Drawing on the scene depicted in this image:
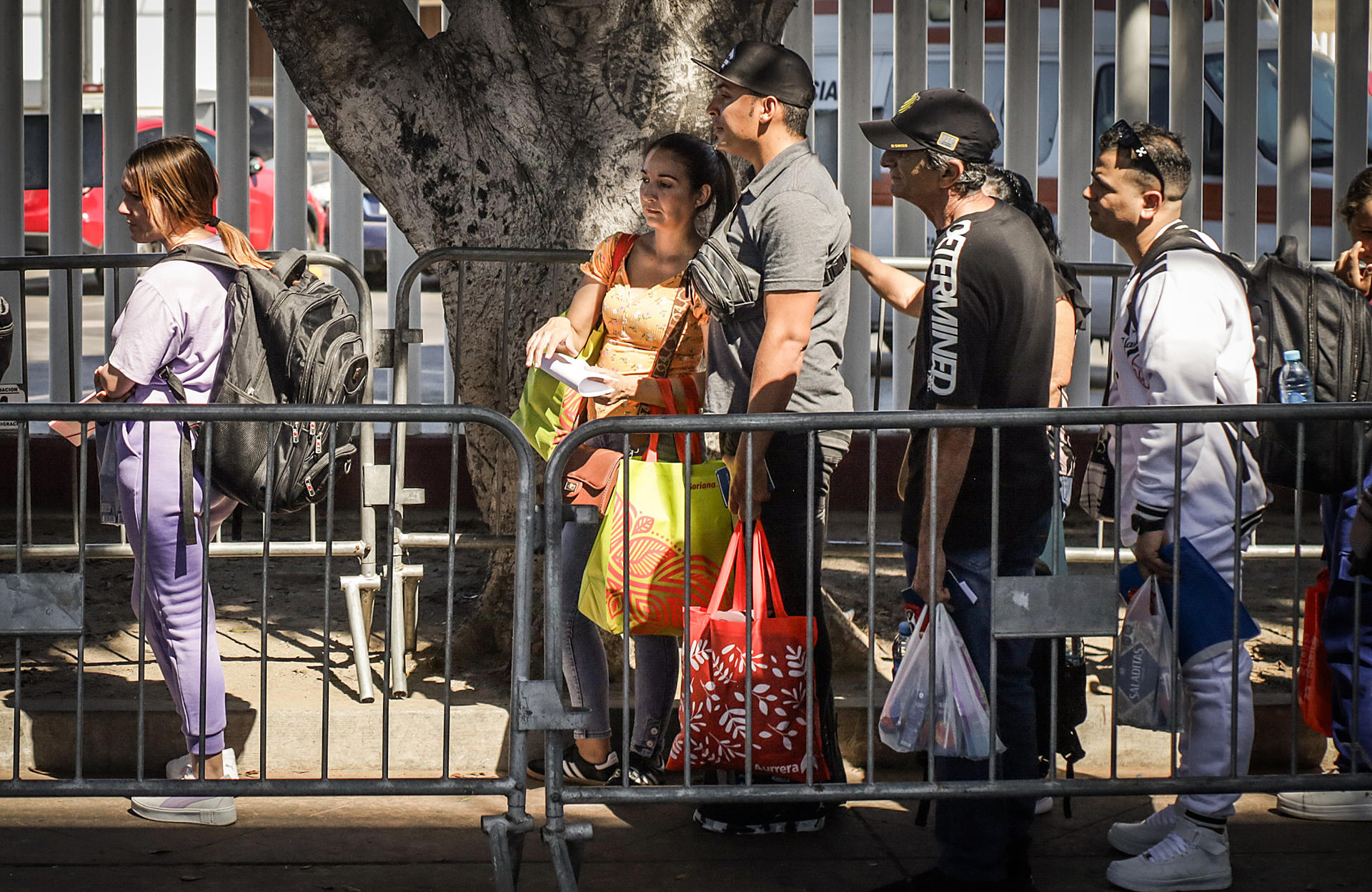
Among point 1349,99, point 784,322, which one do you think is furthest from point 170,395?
point 1349,99

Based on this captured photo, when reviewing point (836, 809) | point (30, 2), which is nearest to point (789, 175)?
point (836, 809)

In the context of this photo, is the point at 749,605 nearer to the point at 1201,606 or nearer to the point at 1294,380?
the point at 1201,606

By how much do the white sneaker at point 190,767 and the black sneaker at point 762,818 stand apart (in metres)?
1.40

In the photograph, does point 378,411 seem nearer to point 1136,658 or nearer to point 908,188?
point 908,188

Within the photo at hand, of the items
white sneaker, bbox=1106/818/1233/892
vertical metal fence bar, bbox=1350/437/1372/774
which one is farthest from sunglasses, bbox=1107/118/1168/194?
white sneaker, bbox=1106/818/1233/892

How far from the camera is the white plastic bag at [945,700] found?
12.4ft

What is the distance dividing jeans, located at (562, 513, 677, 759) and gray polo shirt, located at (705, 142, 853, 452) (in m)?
0.66

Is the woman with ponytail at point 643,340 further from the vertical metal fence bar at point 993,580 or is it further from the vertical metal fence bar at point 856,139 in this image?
the vertical metal fence bar at point 856,139

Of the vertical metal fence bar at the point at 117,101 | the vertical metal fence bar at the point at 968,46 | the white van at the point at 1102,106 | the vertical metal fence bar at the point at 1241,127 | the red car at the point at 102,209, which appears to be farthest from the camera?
the white van at the point at 1102,106

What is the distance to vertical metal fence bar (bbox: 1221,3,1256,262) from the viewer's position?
319 inches

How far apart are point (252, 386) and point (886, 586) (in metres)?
3.43

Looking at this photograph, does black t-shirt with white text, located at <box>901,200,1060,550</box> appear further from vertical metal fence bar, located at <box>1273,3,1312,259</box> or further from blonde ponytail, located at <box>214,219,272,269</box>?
vertical metal fence bar, located at <box>1273,3,1312,259</box>

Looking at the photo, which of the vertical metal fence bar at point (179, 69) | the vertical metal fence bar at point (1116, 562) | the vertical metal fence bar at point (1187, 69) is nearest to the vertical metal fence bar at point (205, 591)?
the vertical metal fence bar at point (1116, 562)

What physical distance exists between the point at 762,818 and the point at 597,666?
0.67 m
